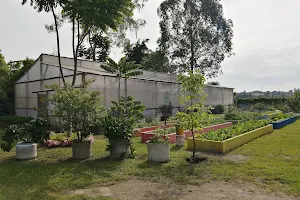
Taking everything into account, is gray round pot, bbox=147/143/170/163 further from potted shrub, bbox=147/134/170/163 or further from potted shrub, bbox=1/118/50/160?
potted shrub, bbox=1/118/50/160

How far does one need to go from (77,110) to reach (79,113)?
144 mm

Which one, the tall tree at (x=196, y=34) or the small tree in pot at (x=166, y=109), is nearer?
the small tree in pot at (x=166, y=109)

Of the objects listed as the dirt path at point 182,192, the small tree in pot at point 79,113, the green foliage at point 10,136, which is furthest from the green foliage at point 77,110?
the dirt path at point 182,192

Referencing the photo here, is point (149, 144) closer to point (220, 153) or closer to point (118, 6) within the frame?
point (220, 153)

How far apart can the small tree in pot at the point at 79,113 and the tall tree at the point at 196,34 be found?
25655mm

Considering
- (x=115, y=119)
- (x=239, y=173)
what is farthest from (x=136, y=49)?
(x=239, y=173)

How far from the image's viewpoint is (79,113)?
7.64 meters

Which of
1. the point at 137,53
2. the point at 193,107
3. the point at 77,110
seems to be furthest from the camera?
the point at 137,53

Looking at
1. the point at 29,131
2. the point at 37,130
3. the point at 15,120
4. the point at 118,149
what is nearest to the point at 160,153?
the point at 118,149

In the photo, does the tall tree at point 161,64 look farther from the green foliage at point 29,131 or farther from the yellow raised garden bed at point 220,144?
the green foliage at point 29,131

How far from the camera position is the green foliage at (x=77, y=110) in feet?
24.6


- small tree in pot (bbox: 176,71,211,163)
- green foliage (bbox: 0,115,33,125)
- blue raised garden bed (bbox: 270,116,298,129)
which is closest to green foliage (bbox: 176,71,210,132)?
small tree in pot (bbox: 176,71,211,163)

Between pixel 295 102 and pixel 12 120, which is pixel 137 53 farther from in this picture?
pixel 12 120

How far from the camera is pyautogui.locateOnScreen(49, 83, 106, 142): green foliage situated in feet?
24.6
